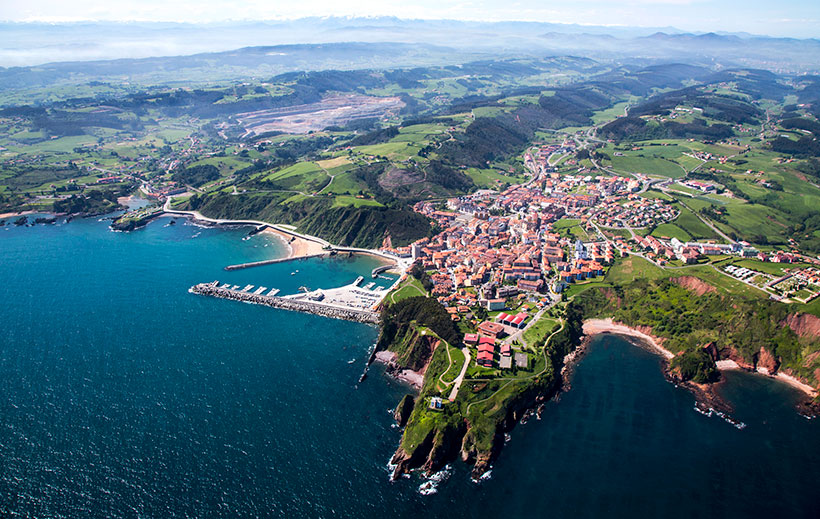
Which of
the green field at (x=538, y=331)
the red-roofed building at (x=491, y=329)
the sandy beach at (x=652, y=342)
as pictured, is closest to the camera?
the sandy beach at (x=652, y=342)

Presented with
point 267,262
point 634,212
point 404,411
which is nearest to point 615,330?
point 404,411

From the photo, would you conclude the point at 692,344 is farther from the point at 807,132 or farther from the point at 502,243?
the point at 807,132

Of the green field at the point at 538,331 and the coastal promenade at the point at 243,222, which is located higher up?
the green field at the point at 538,331

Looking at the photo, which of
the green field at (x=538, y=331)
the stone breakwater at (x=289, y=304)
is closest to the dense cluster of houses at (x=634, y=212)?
the green field at (x=538, y=331)

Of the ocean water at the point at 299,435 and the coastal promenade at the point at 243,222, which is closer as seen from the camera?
the ocean water at the point at 299,435

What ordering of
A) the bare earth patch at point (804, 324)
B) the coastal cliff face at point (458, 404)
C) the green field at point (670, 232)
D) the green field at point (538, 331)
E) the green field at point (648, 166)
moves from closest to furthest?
1. the coastal cliff face at point (458, 404)
2. the bare earth patch at point (804, 324)
3. the green field at point (538, 331)
4. the green field at point (670, 232)
5. the green field at point (648, 166)

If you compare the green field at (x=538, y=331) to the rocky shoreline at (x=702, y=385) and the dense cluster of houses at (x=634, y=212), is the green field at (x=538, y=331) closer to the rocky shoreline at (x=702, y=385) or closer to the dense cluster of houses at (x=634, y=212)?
the rocky shoreline at (x=702, y=385)

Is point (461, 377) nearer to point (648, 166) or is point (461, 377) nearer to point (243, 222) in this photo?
point (243, 222)
